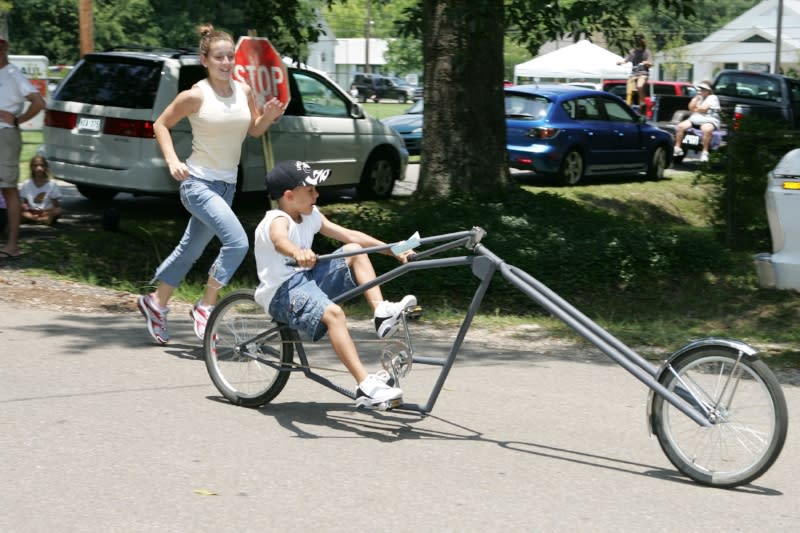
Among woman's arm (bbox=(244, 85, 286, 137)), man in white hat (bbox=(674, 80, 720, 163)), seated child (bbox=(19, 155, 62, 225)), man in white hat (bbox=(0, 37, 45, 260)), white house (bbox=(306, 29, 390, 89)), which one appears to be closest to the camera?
woman's arm (bbox=(244, 85, 286, 137))

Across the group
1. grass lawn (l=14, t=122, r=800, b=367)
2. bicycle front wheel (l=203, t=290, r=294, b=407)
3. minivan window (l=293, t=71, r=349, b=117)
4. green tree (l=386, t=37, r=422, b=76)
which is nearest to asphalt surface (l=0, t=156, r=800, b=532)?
bicycle front wheel (l=203, t=290, r=294, b=407)

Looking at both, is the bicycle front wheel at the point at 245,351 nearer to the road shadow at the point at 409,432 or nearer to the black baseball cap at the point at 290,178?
the road shadow at the point at 409,432

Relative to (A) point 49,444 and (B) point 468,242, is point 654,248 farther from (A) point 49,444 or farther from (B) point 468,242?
(A) point 49,444

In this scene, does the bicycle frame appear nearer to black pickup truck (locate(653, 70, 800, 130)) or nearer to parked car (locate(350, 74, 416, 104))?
black pickup truck (locate(653, 70, 800, 130))

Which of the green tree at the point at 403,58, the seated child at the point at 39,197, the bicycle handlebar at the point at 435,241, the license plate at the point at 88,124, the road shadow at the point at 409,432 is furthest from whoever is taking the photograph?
the green tree at the point at 403,58

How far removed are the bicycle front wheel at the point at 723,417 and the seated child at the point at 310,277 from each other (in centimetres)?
131

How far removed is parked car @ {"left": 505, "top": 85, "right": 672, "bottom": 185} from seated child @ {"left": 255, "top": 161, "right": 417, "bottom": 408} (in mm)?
12067

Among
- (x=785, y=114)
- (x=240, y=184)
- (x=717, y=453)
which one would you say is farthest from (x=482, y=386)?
(x=785, y=114)

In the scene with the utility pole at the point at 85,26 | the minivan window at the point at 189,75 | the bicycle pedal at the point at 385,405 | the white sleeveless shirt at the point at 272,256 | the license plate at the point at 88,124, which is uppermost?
the utility pole at the point at 85,26

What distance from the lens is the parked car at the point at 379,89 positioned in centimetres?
7744

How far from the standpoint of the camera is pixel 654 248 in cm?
1147

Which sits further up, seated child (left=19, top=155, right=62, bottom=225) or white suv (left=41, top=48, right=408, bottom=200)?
white suv (left=41, top=48, right=408, bottom=200)

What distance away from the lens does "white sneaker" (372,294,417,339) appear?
18.4ft

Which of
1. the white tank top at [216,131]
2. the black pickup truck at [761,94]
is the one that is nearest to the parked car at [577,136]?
the black pickup truck at [761,94]
